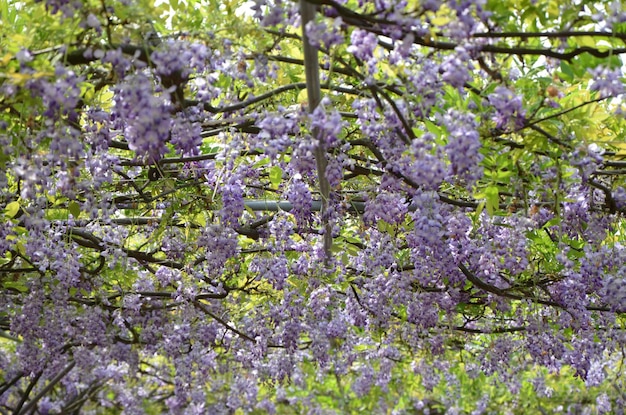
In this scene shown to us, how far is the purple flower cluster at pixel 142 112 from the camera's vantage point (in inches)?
94.2

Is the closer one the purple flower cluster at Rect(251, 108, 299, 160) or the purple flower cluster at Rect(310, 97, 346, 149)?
the purple flower cluster at Rect(310, 97, 346, 149)

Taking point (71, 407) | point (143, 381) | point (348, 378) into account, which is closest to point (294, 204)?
point (71, 407)

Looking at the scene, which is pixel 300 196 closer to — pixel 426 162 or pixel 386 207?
pixel 386 207

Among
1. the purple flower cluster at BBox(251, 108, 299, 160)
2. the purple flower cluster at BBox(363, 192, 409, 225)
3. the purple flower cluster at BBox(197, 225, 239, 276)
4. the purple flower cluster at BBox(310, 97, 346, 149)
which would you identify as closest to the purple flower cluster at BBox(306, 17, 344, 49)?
the purple flower cluster at BBox(310, 97, 346, 149)

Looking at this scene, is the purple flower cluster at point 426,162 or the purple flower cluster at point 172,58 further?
the purple flower cluster at point 426,162

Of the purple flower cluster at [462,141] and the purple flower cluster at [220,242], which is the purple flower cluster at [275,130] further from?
the purple flower cluster at [220,242]

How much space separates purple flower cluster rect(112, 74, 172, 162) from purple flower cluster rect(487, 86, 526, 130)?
1.00 metres

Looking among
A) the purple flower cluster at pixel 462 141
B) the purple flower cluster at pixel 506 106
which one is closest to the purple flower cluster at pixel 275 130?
the purple flower cluster at pixel 462 141

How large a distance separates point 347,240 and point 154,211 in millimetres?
1124

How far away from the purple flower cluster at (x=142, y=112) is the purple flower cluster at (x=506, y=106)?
100 centimetres

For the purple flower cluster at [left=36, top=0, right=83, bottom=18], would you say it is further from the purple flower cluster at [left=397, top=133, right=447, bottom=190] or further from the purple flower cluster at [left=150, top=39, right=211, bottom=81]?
the purple flower cluster at [left=397, top=133, right=447, bottom=190]

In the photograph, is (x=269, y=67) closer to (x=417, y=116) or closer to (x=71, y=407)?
(x=417, y=116)

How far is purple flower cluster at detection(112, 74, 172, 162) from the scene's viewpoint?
2.39 meters

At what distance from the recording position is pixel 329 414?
37.4ft
